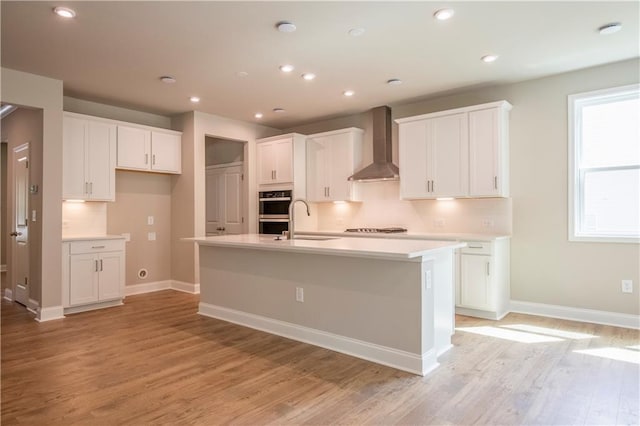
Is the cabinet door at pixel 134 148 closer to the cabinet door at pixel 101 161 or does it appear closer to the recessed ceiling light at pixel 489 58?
the cabinet door at pixel 101 161

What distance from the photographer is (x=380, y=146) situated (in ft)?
18.7

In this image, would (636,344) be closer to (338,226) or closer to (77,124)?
(338,226)

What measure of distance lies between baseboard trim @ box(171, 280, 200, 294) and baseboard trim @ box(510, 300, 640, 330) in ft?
14.2

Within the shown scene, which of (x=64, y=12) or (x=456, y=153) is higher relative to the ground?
(x=64, y=12)

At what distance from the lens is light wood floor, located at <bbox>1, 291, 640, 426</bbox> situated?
2270 millimetres

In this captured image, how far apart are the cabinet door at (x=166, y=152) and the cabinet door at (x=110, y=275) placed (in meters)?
1.46

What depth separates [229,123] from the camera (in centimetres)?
636

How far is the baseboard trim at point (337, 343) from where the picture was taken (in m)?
2.87

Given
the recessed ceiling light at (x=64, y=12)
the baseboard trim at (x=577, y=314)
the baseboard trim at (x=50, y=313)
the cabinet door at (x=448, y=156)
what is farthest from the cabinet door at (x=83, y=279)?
the baseboard trim at (x=577, y=314)

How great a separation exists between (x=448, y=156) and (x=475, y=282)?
1568 millimetres

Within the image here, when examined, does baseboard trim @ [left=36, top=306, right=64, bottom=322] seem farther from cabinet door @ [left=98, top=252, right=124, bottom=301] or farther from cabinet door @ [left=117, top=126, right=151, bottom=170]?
cabinet door @ [left=117, top=126, right=151, bottom=170]

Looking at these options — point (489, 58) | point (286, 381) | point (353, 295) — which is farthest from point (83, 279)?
point (489, 58)

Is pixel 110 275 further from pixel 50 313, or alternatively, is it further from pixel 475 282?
pixel 475 282

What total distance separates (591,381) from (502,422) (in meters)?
1.01
